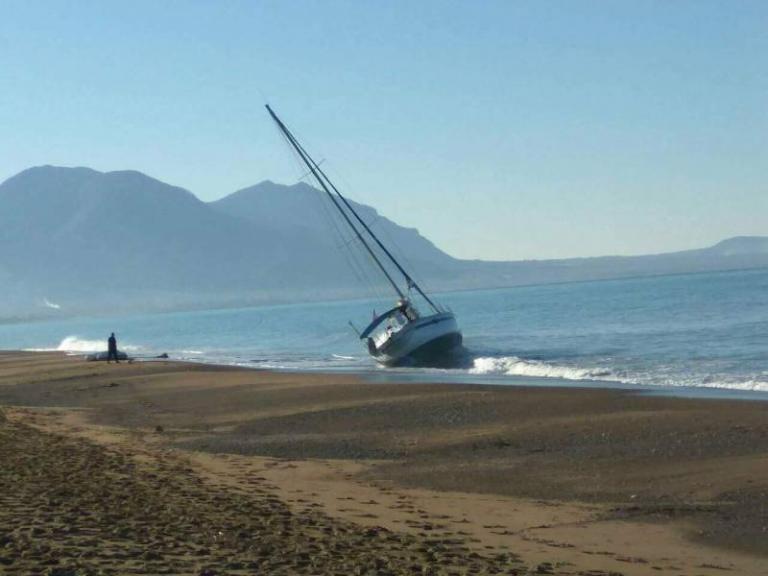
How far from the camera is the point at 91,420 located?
27.0 metres

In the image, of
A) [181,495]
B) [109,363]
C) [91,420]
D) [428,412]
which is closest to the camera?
[181,495]

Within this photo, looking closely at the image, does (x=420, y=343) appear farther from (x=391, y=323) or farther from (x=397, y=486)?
(x=397, y=486)

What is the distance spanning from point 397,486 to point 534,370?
2337 cm

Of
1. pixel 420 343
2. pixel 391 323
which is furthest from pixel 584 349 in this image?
pixel 391 323

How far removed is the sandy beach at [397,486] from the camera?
1119cm

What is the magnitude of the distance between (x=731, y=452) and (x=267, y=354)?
154 ft

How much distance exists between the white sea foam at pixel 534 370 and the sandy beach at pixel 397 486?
7655 millimetres

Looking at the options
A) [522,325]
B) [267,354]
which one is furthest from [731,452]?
[522,325]

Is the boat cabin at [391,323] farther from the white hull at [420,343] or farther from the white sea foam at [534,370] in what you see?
the white sea foam at [534,370]

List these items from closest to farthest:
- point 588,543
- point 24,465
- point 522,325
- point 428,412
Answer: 1. point 588,543
2. point 24,465
3. point 428,412
4. point 522,325

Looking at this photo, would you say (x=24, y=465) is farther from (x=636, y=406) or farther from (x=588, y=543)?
(x=636, y=406)

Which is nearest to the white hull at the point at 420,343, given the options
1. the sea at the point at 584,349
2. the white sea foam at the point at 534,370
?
the sea at the point at 584,349

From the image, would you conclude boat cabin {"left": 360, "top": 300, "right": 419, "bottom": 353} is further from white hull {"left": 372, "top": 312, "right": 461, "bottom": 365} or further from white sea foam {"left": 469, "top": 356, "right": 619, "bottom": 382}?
white sea foam {"left": 469, "top": 356, "right": 619, "bottom": 382}

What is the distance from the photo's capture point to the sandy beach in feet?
36.7
